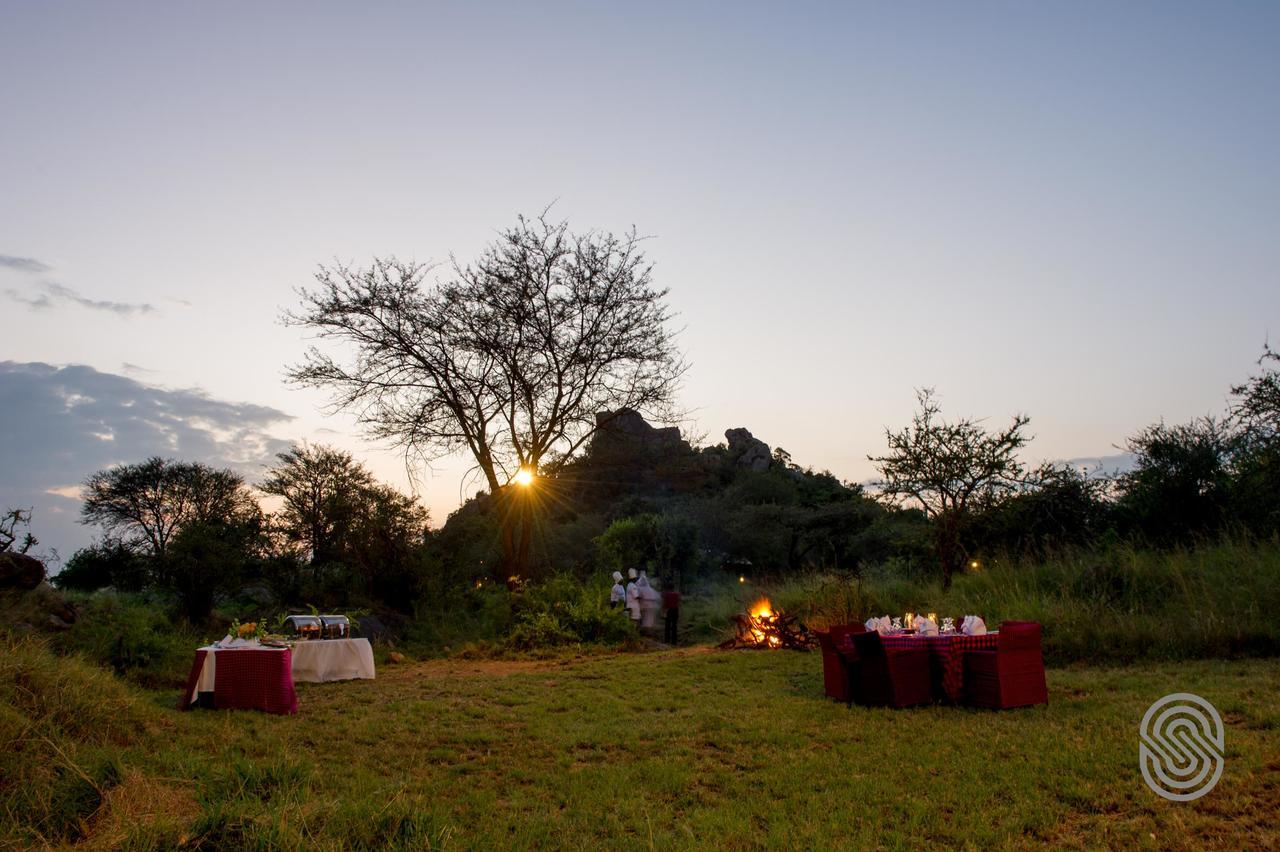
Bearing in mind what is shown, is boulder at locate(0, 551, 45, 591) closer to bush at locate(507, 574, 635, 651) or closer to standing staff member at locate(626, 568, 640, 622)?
bush at locate(507, 574, 635, 651)

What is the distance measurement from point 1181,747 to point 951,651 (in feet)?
8.43

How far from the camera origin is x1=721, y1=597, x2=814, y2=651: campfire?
13.9 metres

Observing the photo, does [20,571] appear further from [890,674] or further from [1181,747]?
[1181,747]

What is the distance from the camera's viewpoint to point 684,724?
795 cm

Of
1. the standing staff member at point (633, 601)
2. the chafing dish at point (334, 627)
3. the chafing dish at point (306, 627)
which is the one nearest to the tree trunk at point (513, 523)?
the standing staff member at point (633, 601)

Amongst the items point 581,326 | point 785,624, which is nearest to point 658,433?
point 581,326

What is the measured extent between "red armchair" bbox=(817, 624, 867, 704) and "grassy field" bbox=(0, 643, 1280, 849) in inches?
10.7

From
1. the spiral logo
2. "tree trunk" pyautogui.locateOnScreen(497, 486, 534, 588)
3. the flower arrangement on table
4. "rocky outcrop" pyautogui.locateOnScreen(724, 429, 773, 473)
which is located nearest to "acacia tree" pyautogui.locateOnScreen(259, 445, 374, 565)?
"tree trunk" pyautogui.locateOnScreen(497, 486, 534, 588)

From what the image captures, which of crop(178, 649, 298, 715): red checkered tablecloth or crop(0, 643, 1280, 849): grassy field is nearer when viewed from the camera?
crop(0, 643, 1280, 849): grassy field

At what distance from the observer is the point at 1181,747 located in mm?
5918

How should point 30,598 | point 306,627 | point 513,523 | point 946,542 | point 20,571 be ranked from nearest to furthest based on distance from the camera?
point 30,598 → point 20,571 → point 306,627 → point 946,542 → point 513,523

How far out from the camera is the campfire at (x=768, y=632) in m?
13.9

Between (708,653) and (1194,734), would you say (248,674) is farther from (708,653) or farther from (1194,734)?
(1194,734)

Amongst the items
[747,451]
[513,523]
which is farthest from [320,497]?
[747,451]
